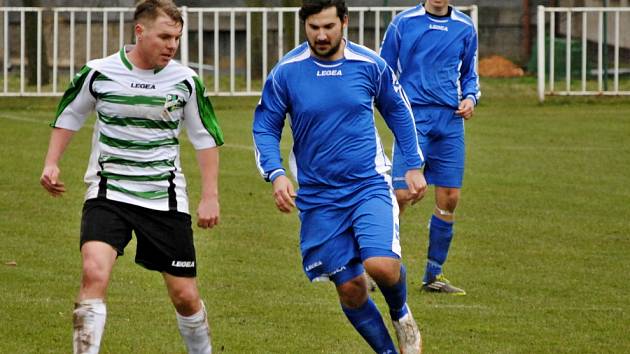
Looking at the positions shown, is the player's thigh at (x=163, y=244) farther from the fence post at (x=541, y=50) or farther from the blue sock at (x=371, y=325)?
the fence post at (x=541, y=50)

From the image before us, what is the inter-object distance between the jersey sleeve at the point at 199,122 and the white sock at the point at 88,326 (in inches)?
39.7

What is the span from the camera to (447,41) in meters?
10.6

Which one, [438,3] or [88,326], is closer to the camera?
[88,326]

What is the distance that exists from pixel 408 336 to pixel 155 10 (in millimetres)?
2122

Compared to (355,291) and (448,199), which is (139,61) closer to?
(355,291)

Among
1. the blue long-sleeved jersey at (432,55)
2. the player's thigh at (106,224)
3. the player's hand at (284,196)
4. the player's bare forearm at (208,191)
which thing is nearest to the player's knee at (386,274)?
the player's hand at (284,196)

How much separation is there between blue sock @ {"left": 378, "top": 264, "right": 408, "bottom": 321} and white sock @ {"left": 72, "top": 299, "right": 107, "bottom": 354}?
152 cm

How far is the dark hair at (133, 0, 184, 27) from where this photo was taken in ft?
23.0

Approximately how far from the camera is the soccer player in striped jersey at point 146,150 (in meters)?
7.02

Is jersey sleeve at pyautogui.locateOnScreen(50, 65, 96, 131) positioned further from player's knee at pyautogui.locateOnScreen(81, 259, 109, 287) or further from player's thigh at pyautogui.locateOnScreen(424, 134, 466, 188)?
player's thigh at pyautogui.locateOnScreen(424, 134, 466, 188)

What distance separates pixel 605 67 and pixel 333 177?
19.0m

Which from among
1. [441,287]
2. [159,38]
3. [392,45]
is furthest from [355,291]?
[392,45]

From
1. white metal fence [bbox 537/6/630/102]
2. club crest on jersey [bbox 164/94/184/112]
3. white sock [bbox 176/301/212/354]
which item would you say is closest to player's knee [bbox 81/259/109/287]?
white sock [bbox 176/301/212/354]

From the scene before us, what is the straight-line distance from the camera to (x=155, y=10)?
7.02m
